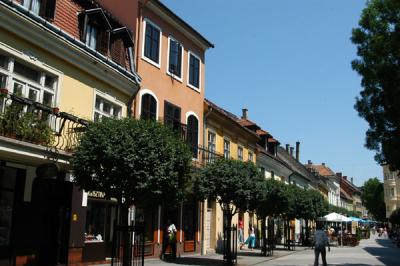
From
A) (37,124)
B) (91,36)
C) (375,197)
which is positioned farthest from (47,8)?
(375,197)

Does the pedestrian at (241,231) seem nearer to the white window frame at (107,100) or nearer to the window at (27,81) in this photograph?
the white window frame at (107,100)

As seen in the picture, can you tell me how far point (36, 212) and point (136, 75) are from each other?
667 centimetres

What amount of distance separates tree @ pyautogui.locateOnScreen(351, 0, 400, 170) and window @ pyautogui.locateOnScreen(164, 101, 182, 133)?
793cm

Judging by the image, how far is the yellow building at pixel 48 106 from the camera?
1209cm

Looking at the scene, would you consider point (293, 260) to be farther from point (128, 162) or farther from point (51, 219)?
point (128, 162)

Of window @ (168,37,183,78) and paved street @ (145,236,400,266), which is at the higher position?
window @ (168,37,183,78)

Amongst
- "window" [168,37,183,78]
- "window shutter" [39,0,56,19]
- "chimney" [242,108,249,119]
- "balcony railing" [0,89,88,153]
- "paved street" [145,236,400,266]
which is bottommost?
"paved street" [145,236,400,266]

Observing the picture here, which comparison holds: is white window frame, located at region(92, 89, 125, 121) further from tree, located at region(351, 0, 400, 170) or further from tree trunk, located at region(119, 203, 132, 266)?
tree, located at region(351, 0, 400, 170)

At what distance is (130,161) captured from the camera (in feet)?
36.2

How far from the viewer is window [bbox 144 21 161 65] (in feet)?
65.3

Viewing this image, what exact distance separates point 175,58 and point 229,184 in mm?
6916

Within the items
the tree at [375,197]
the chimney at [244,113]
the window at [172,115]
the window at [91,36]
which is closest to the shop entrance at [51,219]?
the window at [91,36]

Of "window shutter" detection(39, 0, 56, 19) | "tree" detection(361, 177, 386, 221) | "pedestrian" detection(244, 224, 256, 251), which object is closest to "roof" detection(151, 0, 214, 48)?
"window shutter" detection(39, 0, 56, 19)

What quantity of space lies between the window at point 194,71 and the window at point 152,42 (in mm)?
3170
